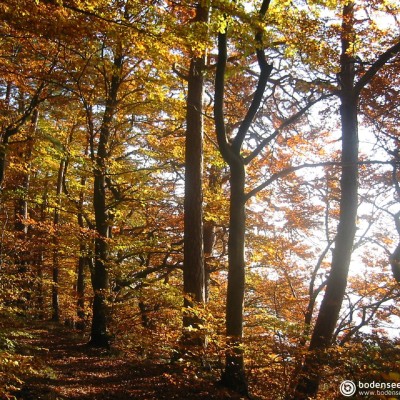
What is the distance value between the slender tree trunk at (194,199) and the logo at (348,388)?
3853 millimetres

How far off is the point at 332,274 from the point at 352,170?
7.24ft

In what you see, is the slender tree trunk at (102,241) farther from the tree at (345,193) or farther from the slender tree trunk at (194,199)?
the tree at (345,193)

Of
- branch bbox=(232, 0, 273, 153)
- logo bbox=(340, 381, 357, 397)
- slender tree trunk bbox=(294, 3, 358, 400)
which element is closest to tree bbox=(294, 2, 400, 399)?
A: slender tree trunk bbox=(294, 3, 358, 400)

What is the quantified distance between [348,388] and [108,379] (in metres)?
5.79

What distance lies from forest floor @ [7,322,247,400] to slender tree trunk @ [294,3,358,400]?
2.04m

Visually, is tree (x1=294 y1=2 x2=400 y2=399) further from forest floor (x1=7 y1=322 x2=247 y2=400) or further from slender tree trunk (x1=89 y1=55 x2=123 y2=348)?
slender tree trunk (x1=89 y1=55 x2=123 y2=348)

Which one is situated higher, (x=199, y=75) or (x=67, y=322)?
(x=199, y=75)

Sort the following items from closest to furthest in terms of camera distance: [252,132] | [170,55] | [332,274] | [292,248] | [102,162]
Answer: [332,274]
[170,55]
[252,132]
[102,162]
[292,248]

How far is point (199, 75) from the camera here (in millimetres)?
9102

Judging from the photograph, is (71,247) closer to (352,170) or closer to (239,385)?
(239,385)

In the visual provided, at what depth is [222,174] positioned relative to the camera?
14.7m

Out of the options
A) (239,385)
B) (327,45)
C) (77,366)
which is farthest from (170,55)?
(77,366)

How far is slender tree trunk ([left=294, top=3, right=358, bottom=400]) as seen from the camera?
688 cm

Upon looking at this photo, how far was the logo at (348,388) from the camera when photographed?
4.44 meters
